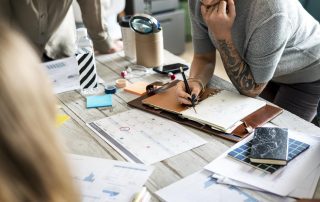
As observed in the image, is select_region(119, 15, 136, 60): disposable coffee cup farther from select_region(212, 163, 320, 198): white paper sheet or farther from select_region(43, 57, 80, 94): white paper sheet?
select_region(212, 163, 320, 198): white paper sheet

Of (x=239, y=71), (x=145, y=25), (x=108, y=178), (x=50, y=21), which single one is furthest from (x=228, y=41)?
(x=50, y=21)

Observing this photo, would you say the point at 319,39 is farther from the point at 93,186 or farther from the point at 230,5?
the point at 93,186

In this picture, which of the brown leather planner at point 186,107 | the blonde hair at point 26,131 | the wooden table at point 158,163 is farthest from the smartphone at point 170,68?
the blonde hair at point 26,131

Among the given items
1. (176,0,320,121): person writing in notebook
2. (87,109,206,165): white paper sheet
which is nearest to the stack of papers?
(87,109,206,165): white paper sheet

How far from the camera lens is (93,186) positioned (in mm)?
891

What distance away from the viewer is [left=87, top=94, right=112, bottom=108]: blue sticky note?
1278 mm

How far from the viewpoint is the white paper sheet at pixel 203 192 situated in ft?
2.74

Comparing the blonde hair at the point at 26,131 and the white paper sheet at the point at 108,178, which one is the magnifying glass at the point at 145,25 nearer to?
the white paper sheet at the point at 108,178

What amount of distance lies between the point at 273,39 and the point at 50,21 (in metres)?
1.00

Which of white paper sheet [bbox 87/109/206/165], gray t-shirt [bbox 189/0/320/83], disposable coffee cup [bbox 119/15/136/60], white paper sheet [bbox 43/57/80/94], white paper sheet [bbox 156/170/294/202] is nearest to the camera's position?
white paper sheet [bbox 156/170/294/202]

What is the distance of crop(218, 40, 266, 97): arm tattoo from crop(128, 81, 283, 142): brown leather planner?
7cm

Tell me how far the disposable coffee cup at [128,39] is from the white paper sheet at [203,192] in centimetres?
84

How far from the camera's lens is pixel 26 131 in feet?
1.69

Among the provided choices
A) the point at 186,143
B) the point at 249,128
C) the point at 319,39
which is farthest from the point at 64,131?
the point at 319,39
